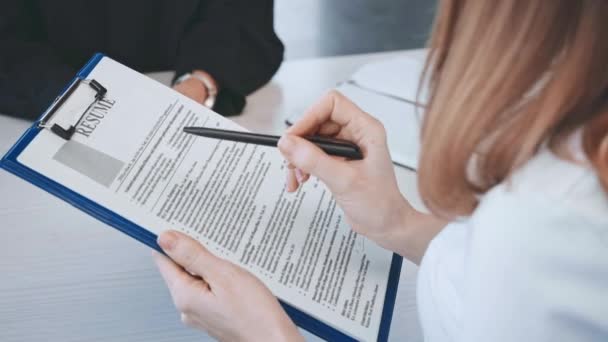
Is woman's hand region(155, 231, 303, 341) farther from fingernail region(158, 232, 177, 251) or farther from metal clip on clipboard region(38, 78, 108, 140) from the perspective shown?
metal clip on clipboard region(38, 78, 108, 140)

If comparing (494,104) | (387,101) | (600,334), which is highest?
(494,104)

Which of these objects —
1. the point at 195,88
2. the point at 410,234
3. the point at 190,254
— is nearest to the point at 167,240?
the point at 190,254

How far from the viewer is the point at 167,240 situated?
42 centimetres

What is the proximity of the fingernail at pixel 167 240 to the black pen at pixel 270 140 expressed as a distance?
11 centimetres

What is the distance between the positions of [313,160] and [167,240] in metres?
0.15

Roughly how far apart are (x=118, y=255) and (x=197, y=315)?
0.56 feet

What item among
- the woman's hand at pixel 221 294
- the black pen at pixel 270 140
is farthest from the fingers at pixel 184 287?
the black pen at pixel 270 140

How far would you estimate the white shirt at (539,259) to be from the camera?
0.28m

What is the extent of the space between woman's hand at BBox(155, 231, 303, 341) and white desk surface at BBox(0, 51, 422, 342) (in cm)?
9

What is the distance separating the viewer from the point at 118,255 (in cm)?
58

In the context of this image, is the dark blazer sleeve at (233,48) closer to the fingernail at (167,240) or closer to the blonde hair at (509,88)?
the fingernail at (167,240)

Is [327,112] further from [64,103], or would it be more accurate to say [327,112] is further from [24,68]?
[24,68]

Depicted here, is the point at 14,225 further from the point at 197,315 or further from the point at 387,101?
the point at 387,101

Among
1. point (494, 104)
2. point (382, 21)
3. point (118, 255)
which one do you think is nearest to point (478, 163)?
point (494, 104)
